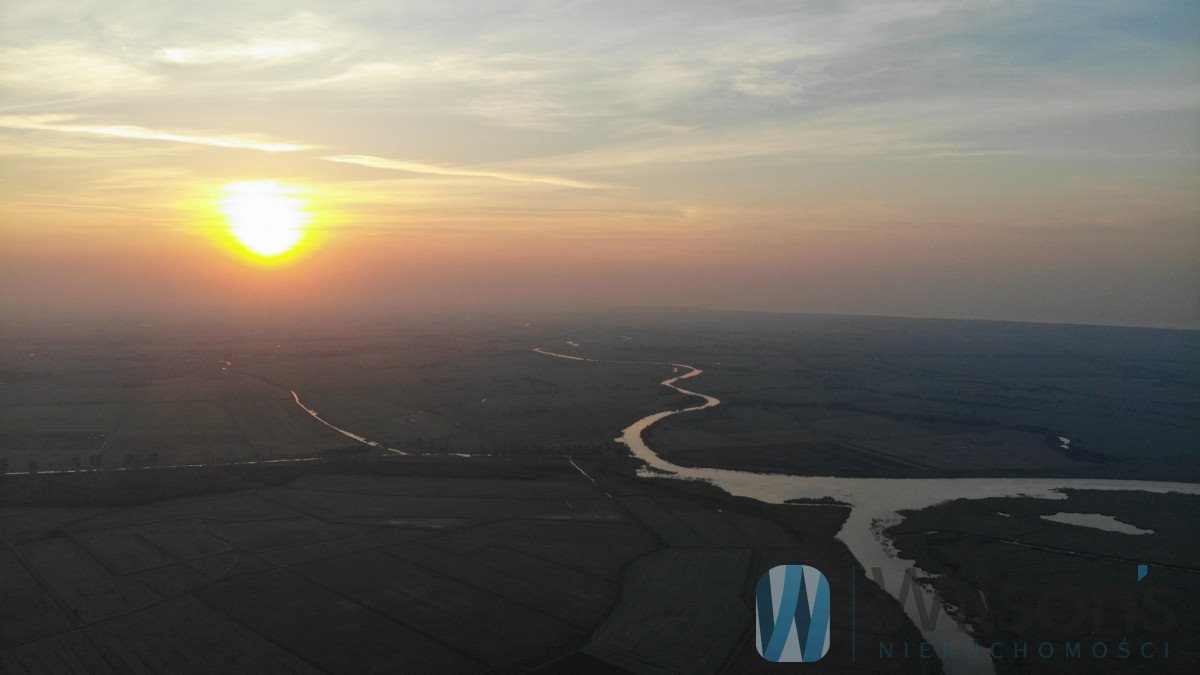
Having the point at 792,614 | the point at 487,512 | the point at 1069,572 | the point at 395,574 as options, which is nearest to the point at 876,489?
the point at 1069,572

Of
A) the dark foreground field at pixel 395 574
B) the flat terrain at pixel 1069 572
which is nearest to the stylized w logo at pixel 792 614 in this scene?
the dark foreground field at pixel 395 574

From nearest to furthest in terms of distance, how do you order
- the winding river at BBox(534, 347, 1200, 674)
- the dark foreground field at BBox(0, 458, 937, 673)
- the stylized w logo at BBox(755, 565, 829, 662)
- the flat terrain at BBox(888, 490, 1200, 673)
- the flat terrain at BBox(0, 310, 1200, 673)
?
the dark foreground field at BBox(0, 458, 937, 673) < the stylized w logo at BBox(755, 565, 829, 662) < the flat terrain at BBox(0, 310, 1200, 673) < the flat terrain at BBox(888, 490, 1200, 673) < the winding river at BBox(534, 347, 1200, 674)

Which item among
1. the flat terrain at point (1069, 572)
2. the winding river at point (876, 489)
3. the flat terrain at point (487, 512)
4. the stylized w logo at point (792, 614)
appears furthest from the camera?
the winding river at point (876, 489)

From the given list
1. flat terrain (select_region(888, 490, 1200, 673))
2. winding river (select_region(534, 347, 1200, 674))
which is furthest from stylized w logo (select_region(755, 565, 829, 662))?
flat terrain (select_region(888, 490, 1200, 673))

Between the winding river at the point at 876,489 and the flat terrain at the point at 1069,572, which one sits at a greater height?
the flat terrain at the point at 1069,572

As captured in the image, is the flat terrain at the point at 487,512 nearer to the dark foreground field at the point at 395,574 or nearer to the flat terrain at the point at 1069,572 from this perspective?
the dark foreground field at the point at 395,574

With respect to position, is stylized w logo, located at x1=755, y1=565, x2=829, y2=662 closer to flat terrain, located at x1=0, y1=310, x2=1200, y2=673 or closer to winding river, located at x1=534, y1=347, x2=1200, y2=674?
flat terrain, located at x1=0, y1=310, x2=1200, y2=673
